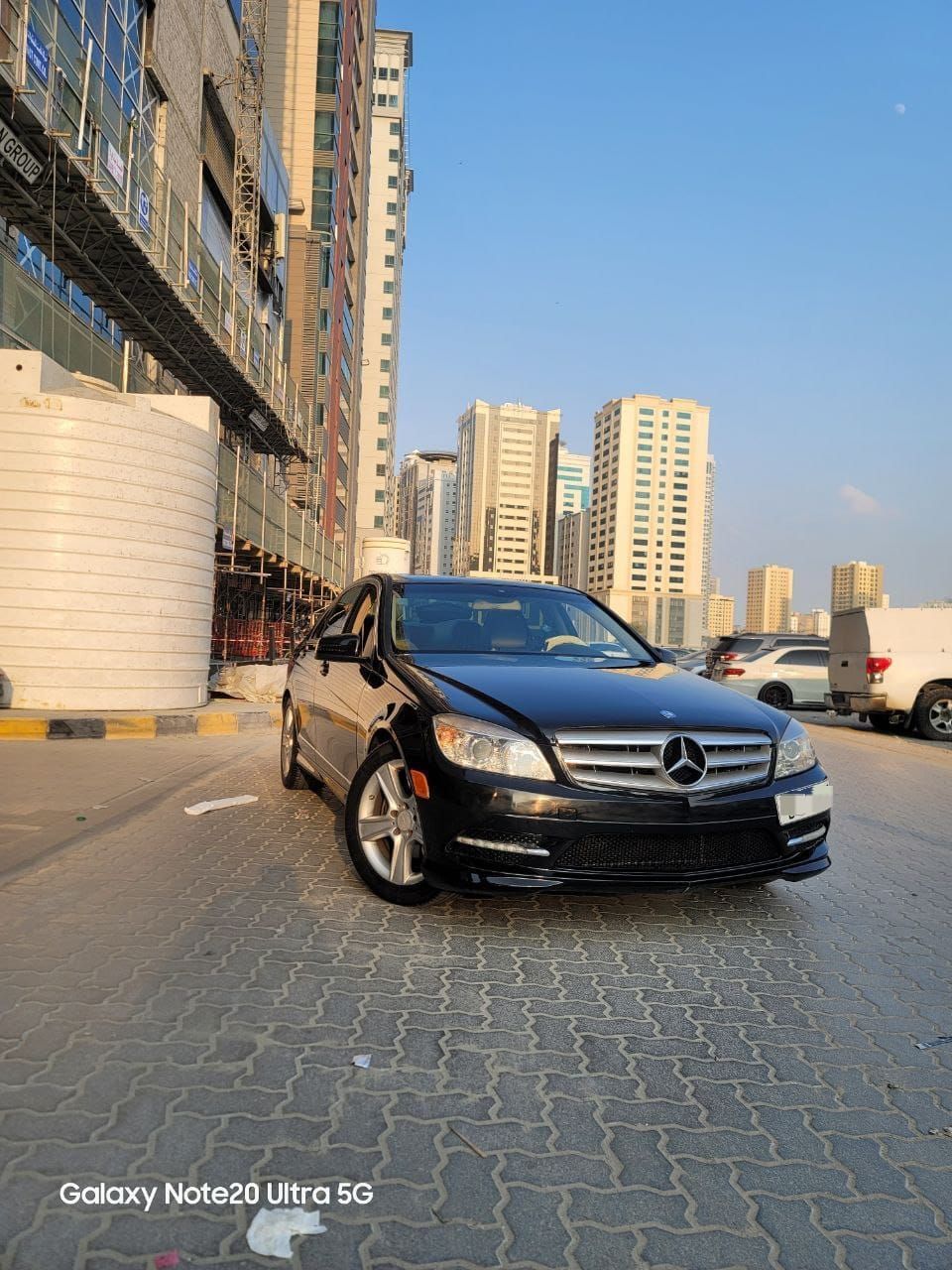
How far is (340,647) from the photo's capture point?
5.24m

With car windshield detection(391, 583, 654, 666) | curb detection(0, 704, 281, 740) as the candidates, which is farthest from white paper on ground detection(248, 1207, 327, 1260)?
curb detection(0, 704, 281, 740)

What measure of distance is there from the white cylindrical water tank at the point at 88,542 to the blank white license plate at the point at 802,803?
9185mm

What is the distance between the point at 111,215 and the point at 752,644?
46.8 ft

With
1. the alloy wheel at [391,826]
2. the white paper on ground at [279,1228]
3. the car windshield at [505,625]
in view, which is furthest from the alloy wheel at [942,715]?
the white paper on ground at [279,1228]

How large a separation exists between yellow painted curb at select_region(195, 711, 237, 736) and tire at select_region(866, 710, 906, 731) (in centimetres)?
969

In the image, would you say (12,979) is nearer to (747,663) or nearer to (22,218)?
(22,218)

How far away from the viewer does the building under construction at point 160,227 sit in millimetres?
14484

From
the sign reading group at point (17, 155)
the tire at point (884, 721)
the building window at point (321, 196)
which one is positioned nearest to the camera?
the sign reading group at point (17, 155)

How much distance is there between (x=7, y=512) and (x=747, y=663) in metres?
14.1

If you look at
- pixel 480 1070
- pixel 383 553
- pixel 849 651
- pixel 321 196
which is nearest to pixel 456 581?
pixel 480 1070

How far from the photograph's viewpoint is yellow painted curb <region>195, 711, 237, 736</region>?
11.7m

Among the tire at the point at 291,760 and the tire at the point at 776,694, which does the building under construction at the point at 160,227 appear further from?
the tire at the point at 776,694

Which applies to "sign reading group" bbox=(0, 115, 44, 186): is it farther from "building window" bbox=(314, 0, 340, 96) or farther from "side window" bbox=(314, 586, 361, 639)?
"building window" bbox=(314, 0, 340, 96)

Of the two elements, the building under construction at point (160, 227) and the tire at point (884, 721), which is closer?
the building under construction at point (160, 227)
